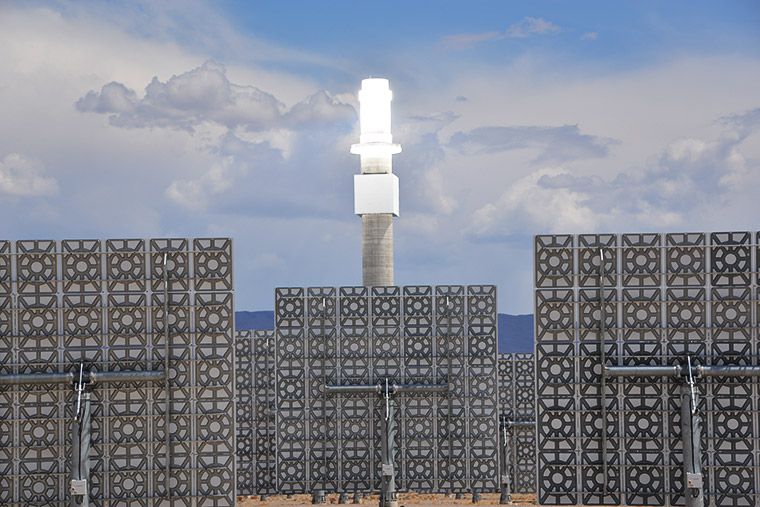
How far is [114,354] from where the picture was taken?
92.9 ft

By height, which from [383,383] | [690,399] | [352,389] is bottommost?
[690,399]

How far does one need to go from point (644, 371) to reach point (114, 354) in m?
12.0

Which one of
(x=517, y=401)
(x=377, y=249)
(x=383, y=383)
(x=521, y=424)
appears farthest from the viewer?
(x=377, y=249)

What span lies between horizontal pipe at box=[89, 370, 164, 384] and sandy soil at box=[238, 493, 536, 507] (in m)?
13.8

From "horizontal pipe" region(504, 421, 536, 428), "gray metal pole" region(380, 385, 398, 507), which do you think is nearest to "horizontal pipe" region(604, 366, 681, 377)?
"gray metal pole" region(380, 385, 398, 507)

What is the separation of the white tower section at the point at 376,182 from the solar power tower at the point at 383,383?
94.8 ft

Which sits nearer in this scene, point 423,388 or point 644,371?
point 644,371

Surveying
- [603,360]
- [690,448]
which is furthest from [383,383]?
[690,448]

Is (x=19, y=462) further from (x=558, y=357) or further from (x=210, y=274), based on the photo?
(x=558, y=357)

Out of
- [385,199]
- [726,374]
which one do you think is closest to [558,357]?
[726,374]

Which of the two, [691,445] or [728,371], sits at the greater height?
[728,371]

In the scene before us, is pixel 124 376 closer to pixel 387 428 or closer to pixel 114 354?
pixel 114 354

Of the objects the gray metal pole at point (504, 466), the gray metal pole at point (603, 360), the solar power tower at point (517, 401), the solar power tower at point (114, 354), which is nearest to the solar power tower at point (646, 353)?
the gray metal pole at point (603, 360)

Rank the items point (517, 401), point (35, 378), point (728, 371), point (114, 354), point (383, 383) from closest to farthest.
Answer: point (35, 378)
point (728, 371)
point (114, 354)
point (383, 383)
point (517, 401)
